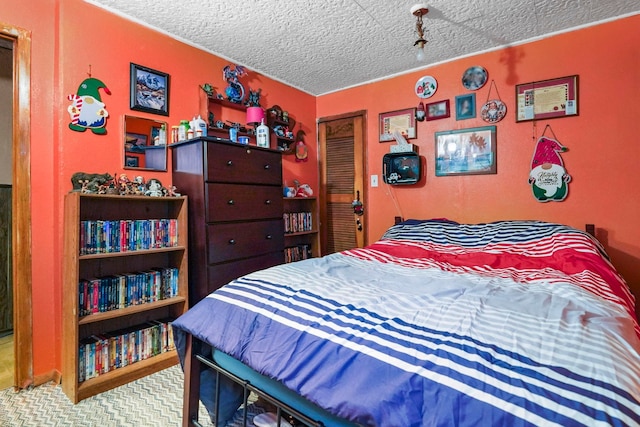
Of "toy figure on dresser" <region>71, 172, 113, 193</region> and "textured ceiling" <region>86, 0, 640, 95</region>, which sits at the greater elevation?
"textured ceiling" <region>86, 0, 640, 95</region>

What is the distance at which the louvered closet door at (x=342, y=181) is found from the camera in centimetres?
353

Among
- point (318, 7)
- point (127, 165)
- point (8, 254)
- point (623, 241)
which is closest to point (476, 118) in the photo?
point (623, 241)

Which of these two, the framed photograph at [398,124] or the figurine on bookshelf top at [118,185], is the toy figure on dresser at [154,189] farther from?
the framed photograph at [398,124]

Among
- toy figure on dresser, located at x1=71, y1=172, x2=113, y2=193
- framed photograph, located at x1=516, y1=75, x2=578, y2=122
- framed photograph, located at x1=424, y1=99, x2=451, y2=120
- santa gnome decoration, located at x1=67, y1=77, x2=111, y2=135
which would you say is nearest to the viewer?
toy figure on dresser, located at x1=71, y1=172, x2=113, y2=193

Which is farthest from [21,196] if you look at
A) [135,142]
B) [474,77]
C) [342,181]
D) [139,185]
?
[474,77]

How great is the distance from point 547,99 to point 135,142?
3.17 m

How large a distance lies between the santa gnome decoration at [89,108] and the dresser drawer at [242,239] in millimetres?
994

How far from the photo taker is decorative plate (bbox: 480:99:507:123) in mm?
2694

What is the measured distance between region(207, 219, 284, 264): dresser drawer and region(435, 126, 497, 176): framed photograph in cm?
163

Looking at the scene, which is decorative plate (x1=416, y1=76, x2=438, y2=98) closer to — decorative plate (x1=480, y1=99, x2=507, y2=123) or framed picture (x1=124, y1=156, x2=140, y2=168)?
decorative plate (x1=480, y1=99, x2=507, y2=123)

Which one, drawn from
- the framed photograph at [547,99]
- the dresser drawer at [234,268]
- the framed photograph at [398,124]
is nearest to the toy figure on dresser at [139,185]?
the dresser drawer at [234,268]

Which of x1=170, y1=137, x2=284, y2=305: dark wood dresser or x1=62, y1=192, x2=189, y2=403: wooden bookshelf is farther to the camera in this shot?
x1=170, y1=137, x2=284, y2=305: dark wood dresser

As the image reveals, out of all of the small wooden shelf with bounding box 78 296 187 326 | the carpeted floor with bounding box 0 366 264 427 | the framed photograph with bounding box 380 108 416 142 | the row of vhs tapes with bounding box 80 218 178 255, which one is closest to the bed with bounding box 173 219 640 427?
the carpeted floor with bounding box 0 366 264 427

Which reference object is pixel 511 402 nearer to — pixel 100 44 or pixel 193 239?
pixel 193 239
